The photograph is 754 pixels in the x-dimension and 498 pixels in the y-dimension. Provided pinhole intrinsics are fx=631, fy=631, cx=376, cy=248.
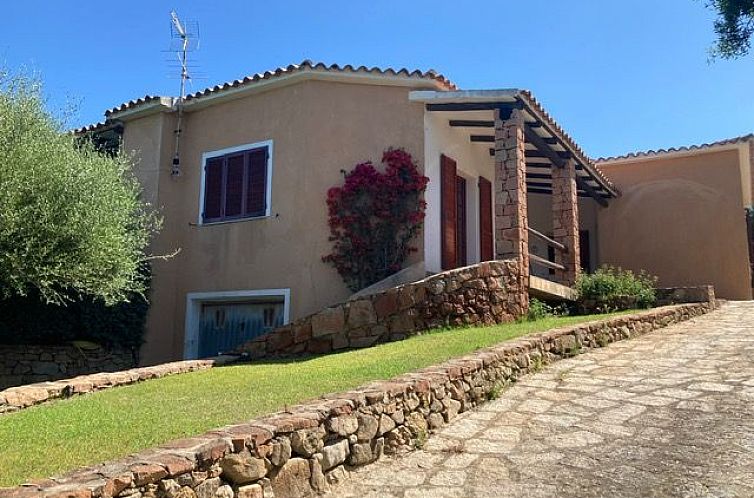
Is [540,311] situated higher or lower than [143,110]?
lower

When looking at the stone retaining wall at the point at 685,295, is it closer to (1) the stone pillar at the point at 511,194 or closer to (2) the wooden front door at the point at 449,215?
(1) the stone pillar at the point at 511,194

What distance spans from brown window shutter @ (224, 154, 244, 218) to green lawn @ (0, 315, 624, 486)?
397 centimetres

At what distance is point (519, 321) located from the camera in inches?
392

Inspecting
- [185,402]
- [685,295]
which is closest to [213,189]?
[185,402]

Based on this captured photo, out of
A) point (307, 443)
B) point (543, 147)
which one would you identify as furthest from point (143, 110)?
point (307, 443)

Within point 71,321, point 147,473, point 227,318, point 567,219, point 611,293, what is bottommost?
point 147,473

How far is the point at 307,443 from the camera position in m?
4.37

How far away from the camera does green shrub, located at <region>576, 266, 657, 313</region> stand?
11578 mm

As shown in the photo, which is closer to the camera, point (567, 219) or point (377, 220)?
point (377, 220)

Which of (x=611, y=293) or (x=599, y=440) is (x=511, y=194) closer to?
(x=611, y=293)

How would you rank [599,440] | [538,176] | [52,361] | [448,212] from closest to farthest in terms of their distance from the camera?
[599,440] → [52,361] → [448,212] → [538,176]

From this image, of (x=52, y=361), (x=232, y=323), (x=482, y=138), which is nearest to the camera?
(x=52, y=361)

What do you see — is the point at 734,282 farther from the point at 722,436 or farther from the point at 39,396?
the point at 39,396

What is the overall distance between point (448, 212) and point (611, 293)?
11.2 feet
